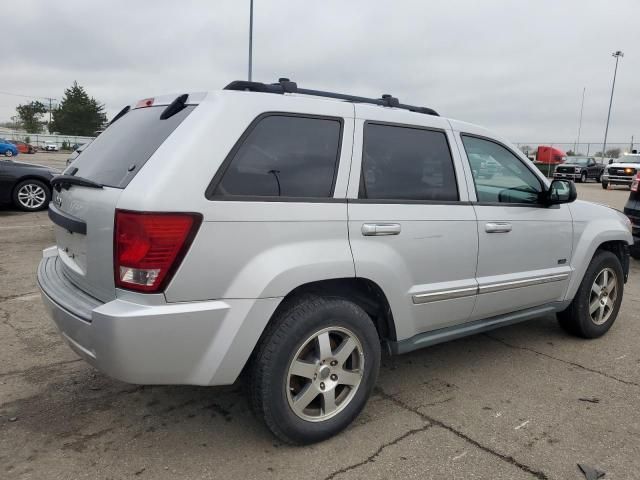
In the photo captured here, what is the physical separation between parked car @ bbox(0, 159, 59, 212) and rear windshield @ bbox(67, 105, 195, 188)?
8.22m

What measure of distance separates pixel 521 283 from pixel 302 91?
2.05 m

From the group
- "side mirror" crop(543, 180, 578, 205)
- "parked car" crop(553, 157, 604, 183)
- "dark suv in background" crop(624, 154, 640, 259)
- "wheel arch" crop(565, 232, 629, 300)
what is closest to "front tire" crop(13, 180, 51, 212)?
"side mirror" crop(543, 180, 578, 205)

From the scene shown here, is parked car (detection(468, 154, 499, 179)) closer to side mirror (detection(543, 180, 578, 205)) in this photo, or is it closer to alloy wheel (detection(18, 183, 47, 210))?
side mirror (detection(543, 180, 578, 205))

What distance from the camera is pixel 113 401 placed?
3.24 metres

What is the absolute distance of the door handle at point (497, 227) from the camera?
3438 millimetres

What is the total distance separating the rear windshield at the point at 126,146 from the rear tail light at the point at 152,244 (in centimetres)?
27

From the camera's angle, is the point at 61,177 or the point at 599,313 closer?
the point at 61,177

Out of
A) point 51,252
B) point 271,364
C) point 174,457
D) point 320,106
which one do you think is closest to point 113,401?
point 174,457

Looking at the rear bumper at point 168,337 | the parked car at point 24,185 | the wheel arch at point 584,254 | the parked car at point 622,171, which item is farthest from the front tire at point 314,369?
the parked car at point 622,171

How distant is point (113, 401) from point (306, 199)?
179cm

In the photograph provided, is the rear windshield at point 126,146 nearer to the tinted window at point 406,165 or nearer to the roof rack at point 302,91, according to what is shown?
the roof rack at point 302,91

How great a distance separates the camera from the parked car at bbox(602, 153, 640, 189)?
84.5 ft

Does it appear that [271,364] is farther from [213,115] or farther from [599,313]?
[599,313]

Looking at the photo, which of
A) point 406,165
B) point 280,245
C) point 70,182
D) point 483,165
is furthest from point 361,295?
point 70,182
